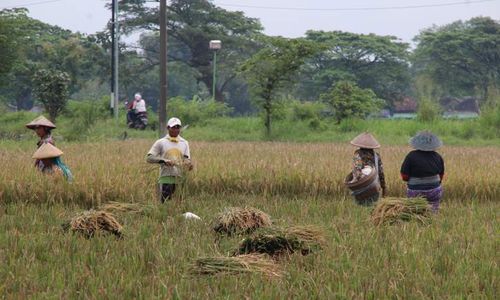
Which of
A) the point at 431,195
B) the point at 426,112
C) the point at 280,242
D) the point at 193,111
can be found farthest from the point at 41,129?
the point at 426,112

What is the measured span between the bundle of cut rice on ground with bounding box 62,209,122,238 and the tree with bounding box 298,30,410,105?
35638 millimetres

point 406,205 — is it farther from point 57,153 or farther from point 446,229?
point 57,153

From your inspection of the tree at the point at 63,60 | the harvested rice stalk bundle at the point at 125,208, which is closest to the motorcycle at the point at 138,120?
the tree at the point at 63,60

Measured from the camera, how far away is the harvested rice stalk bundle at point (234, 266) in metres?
4.07

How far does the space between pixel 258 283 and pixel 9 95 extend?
40.9 meters

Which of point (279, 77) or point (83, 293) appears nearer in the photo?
point (83, 293)

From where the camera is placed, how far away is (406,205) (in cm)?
623

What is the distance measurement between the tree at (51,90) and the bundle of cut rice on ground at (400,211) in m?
15.6

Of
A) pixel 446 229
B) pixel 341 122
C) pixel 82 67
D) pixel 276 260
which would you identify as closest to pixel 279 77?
pixel 341 122

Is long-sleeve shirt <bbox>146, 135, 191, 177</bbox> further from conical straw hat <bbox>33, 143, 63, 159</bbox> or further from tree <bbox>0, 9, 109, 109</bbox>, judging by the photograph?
tree <bbox>0, 9, 109, 109</bbox>

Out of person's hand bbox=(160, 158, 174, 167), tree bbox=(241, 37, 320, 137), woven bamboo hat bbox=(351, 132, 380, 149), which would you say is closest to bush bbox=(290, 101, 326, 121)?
tree bbox=(241, 37, 320, 137)

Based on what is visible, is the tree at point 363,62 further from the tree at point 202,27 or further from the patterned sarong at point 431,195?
the patterned sarong at point 431,195

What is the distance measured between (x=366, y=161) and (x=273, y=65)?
1237cm

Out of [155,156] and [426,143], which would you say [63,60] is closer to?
[155,156]
